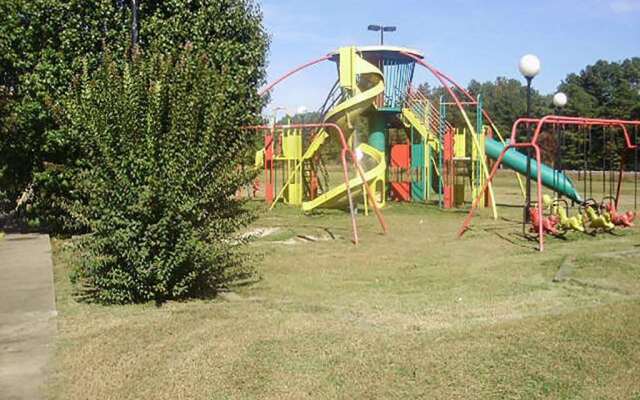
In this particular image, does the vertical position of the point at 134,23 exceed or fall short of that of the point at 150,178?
it exceeds it

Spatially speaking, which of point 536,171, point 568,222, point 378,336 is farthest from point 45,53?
point 536,171

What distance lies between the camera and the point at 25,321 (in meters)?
7.33

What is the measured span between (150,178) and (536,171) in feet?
55.5

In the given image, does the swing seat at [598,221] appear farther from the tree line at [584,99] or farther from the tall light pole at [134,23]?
the tree line at [584,99]

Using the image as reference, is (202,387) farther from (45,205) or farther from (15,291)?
(45,205)

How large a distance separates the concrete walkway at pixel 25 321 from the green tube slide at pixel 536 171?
13.1 meters

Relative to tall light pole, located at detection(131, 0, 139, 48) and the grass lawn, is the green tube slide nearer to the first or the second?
the grass lawn

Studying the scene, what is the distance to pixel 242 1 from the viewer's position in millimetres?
18453

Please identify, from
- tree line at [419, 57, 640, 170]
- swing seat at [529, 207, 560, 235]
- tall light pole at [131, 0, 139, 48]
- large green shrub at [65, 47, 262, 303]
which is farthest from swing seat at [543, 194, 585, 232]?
tree line at [419, 57, 640, 170]

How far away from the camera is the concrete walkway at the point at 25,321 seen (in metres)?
5.29

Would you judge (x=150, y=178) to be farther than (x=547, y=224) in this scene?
No

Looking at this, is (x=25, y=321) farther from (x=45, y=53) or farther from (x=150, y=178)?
(x=45, y=53)

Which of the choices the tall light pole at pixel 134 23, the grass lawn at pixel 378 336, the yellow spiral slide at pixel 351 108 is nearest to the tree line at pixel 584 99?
the yellow spiral slide at pixel 351 108

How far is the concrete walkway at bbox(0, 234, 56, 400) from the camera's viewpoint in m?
5.29
